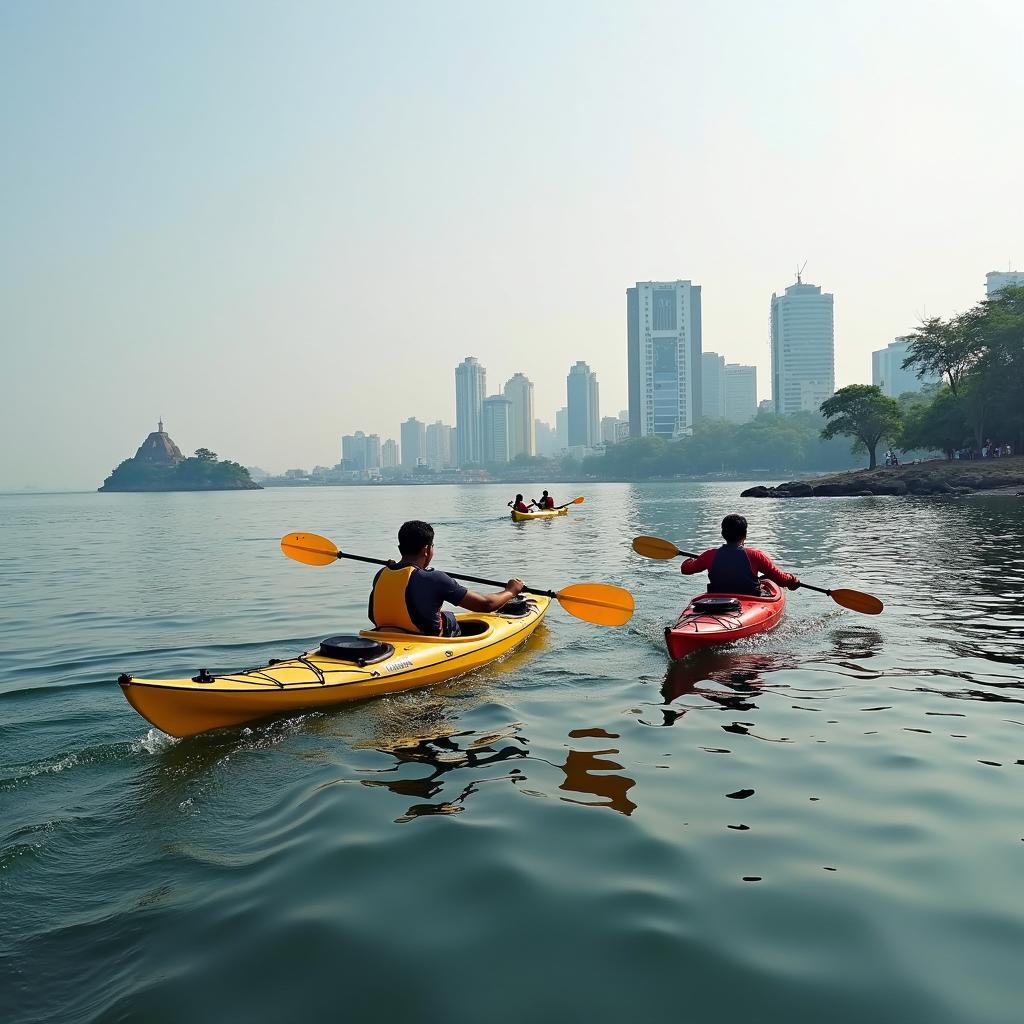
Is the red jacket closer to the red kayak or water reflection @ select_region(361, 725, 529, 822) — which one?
the red kayak

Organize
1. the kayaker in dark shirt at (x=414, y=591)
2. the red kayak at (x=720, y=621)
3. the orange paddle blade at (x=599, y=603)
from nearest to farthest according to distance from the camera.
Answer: the kayaker in dark shirt at (x=414, y=591)
the red kayak at (x=720, y=621)
the orange paddle blade at (x=599, y=603)

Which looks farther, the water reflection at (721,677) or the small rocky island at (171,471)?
the small rocky island at (171,471)

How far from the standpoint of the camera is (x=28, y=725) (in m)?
6.46

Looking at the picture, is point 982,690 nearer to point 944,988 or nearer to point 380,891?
point 944,988

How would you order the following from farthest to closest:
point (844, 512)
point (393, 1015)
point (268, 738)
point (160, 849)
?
point (844, 512) → point (268, 738) → point (160, 849) → point (393, 1015)

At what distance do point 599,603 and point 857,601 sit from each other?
375 centimetres

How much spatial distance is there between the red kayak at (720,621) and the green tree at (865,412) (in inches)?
2147

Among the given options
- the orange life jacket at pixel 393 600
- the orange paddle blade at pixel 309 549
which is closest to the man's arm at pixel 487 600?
the orange life jacket at pixel 393 600

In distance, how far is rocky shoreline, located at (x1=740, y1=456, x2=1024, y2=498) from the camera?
4291 cm

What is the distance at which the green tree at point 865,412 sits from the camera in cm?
5978

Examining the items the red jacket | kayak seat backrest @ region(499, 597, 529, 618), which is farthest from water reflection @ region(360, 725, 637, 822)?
the red jacket

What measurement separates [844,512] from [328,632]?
2871 centimetres

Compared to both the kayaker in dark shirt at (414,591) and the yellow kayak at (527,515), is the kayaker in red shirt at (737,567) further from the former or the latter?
the yellow kayak at (527,515)

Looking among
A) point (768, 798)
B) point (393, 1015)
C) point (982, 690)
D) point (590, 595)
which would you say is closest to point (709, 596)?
point (590, 595)
